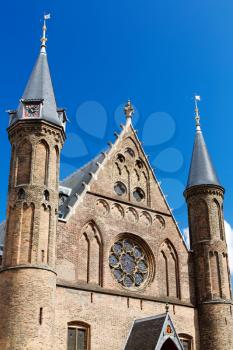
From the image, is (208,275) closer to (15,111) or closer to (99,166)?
(99,166)

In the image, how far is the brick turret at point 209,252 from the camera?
30734mm

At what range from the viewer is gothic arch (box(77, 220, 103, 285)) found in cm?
2773

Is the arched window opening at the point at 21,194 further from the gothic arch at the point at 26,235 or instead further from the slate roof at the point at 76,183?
the slate roof at the point at 76,183

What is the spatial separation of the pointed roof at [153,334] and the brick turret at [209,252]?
472 centimetres

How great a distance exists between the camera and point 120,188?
32312mm

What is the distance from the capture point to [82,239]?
2855 centimetres

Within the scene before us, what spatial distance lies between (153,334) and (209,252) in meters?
8.48

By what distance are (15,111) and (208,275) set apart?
1548cm

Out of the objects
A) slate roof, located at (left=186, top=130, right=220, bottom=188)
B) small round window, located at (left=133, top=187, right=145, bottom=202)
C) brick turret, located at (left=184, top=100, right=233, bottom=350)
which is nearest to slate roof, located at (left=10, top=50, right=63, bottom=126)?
small round window, located at (left=133, top=187, right=145, bottom=202)

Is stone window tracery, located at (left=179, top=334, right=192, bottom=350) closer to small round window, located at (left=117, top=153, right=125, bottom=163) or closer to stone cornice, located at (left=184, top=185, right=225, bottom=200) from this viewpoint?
stone cornice, located at (left=184, top=185, right=225, bottom=200)

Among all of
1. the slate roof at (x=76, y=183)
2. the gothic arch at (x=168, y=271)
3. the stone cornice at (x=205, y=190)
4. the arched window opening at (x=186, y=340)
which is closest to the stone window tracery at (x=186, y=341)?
the arched window opening at (x=186, y=340)

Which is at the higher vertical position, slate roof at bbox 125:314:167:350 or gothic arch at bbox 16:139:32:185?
gothic arch at bbox 16:139:32:185

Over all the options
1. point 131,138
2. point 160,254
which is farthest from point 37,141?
point 160,254

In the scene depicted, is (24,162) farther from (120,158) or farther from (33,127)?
(120,158)
